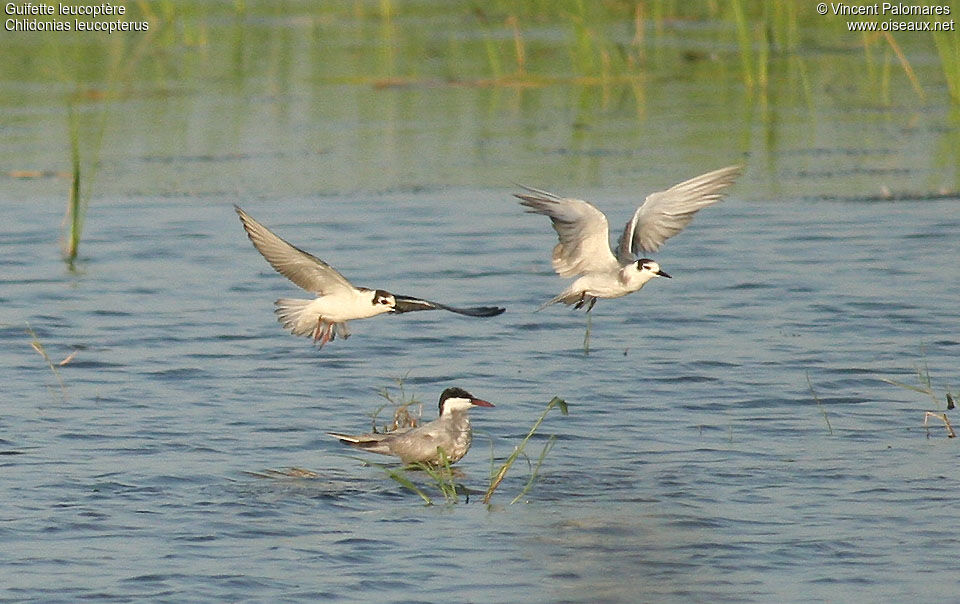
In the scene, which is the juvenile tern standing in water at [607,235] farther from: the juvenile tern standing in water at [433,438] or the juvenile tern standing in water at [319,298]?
the juvenile tern standing in water at [319,298]

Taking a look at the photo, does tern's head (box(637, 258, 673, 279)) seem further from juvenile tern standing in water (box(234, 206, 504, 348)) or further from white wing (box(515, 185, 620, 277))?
juvenile tern standing in water (box(234, 206, 504, 348))

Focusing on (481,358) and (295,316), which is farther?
(481,358)

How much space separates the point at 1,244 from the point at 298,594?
712 centimetres

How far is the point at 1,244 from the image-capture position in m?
12.3

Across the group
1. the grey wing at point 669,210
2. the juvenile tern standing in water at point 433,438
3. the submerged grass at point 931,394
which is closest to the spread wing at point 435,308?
the juvenile tern standing in water at point 433,438

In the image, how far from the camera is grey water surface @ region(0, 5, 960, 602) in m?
6.36

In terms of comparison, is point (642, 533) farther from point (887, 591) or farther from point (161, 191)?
point (161, 191)

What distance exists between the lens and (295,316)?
8.13 m

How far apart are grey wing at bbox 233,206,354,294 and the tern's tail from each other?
5.5 inches

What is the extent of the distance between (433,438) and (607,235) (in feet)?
4.92

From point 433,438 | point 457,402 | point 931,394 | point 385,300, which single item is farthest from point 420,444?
point 931,394

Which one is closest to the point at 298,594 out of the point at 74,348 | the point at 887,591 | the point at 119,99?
the point at 887,591

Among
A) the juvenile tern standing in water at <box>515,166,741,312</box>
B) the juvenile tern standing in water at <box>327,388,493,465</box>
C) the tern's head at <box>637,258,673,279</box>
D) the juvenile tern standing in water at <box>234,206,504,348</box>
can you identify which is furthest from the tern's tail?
the tern's head at <box>637,258,673,279</box>

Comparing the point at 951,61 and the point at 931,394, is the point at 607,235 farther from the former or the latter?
the point at 951,61
